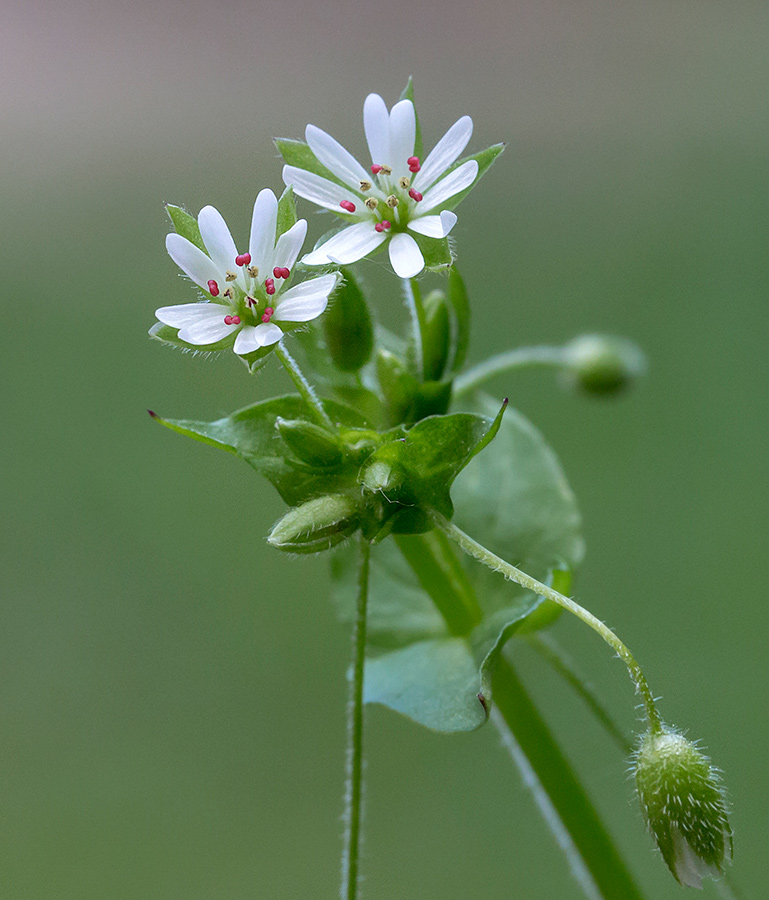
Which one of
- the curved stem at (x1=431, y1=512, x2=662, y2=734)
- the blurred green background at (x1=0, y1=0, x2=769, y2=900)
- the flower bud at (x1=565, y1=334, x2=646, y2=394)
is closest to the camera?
the curved stem at (x1=431, y1=512, x2=662, y2=734)

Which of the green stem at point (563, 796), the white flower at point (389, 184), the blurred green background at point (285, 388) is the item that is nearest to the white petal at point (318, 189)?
the white flower at point (389, 184)

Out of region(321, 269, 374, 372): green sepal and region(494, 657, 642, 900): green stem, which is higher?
region(321, 269, 374, 372): green sepal

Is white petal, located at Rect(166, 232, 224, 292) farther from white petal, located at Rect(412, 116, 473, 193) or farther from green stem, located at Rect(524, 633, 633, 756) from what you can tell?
green stem, located at Rect(524, 633, 633, 756)

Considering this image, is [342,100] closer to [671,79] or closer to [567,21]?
[567,21]

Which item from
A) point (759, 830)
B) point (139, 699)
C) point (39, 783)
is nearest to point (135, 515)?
point (139, 699)

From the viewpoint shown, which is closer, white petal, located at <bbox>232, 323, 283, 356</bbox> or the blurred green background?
white petal, located at <bbox>232, 323, 283, 356</bbox>

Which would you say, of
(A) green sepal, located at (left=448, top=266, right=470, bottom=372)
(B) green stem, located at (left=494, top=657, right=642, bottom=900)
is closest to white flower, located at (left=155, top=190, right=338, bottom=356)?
(A) green sepal, located at (left=448, top=266, right=470, bottom=372)

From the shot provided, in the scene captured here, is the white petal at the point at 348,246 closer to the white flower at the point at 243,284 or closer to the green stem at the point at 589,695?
the white flower at the point at 243,284
